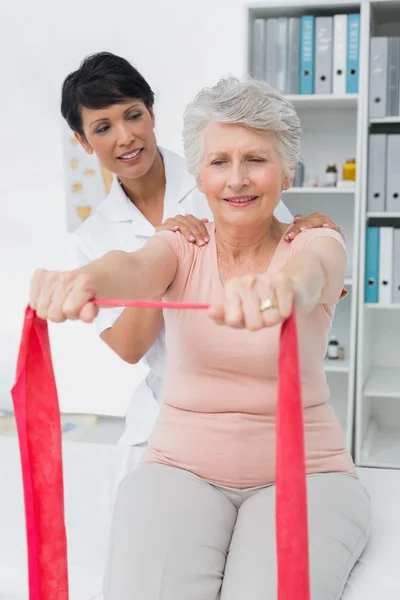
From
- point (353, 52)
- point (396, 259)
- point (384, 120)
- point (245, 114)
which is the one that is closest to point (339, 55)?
point (353, 52)

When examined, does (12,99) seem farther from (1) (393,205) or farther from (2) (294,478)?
(2) (294,478)

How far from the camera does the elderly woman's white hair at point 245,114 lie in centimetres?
135

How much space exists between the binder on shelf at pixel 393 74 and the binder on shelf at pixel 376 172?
13 cm

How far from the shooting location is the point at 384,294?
2961 millimetres

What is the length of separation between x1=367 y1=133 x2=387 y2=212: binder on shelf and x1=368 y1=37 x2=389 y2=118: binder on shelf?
10cm

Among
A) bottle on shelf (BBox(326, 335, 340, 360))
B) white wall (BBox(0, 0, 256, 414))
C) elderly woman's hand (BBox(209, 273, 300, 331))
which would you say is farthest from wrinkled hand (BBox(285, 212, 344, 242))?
Answer: white wall (BBox(0, 0, 256, 414))

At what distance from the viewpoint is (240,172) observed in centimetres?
136

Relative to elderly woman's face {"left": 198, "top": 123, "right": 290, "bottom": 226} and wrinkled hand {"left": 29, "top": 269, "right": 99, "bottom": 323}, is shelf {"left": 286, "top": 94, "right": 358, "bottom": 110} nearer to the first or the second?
elderly woman's face {"left": 198, "top": 123, "right": 290, "bottom": 226}

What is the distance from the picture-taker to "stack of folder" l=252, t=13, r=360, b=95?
2.86 m

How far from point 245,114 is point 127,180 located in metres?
0.64

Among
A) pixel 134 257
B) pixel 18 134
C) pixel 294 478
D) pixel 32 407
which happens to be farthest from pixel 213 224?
pixel 18 134

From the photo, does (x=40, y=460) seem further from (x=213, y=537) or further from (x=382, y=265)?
(x=382, y=265)

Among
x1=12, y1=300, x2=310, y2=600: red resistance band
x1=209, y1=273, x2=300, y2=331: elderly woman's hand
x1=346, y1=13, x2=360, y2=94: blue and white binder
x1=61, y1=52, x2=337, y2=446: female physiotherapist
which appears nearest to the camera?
x1=209, y1=273, x2=300, y2=331: elderly woman's hand

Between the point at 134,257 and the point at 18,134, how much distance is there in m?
2.63
